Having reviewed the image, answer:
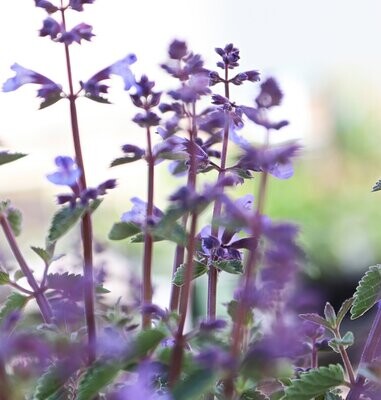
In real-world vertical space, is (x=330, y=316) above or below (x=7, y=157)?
below

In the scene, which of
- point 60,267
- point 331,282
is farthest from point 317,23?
point 60,267

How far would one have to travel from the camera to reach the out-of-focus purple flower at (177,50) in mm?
519

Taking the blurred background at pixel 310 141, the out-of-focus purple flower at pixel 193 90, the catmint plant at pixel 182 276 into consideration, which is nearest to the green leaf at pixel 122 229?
the catmint plant at pixel 182 276

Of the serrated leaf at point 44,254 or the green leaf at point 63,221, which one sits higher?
the green leaf at point 63,221

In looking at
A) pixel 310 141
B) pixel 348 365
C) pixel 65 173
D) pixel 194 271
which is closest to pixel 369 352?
pixel 348 365

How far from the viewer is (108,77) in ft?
1.83

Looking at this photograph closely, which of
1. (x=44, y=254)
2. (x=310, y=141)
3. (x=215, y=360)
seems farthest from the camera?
(x=310, y=141)

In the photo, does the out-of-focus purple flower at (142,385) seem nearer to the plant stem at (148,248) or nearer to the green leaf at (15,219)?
the plant stem at (148,248)

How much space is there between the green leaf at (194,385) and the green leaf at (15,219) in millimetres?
271

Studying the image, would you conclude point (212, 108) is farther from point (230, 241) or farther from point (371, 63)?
point (371, 63)

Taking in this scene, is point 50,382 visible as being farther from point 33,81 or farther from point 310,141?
point 310,141

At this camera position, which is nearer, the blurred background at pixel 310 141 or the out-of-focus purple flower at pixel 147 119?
the out-of-focus purple flower at pixel 147 119

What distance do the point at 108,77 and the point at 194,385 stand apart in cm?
26

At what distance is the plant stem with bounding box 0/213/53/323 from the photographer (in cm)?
56
